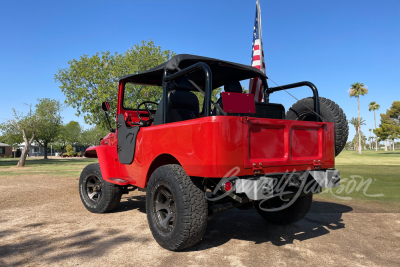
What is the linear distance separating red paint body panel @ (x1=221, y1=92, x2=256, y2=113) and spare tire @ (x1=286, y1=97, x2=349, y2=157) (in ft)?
4.46

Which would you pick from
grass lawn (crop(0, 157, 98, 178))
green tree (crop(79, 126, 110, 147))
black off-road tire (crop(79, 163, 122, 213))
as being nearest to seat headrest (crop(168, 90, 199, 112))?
black off-road tire (crop(79, 163, 122, 213))

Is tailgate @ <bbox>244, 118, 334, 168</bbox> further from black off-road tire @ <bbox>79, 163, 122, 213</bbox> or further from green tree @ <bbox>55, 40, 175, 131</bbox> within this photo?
green tree @ <bbox>55, 40, 175, 131</bbox>

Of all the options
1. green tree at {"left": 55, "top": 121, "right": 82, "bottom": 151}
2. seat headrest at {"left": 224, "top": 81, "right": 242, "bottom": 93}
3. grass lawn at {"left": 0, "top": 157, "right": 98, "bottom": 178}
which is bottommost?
grass lawn at {"left": 0, "top": 157, "right": 98, "bottom": 178}

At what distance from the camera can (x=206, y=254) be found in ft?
11.6

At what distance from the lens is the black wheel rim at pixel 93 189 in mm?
5839

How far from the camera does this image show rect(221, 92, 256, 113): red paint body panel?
3561mm

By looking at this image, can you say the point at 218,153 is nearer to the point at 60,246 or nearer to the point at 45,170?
the point at 60,246

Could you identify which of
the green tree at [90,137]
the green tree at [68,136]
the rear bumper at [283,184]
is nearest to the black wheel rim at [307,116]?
the rear bumper at [283,184]

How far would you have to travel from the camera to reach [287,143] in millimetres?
3693

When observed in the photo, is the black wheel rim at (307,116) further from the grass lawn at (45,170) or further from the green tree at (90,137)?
the green tree at (90,137)

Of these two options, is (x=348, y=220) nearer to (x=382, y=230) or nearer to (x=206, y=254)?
(x=382, y=230)

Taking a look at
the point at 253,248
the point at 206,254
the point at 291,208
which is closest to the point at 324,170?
the point at 291,208

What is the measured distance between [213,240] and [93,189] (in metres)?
2.96

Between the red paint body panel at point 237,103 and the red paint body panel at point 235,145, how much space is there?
314 mm
